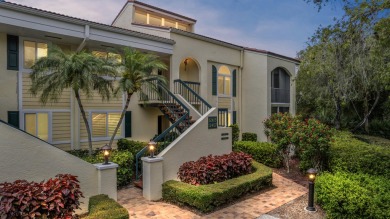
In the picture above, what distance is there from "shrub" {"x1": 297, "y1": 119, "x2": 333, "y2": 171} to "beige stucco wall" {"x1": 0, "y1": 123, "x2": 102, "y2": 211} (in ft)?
27.5

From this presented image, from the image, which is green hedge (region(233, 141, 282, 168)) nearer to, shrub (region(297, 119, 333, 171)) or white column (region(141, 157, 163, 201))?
shrub (region(297, 119, 333, 171))

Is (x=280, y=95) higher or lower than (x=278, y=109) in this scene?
higher

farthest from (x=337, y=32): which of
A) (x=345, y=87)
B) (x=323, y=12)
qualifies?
(x=345, y=87)

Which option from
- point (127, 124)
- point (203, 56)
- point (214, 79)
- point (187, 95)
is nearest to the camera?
point (127, 124)

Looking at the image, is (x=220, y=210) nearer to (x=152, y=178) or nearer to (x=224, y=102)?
(x=152, y=178)

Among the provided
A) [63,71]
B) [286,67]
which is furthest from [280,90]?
[63,71]

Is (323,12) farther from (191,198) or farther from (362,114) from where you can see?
(362,114)

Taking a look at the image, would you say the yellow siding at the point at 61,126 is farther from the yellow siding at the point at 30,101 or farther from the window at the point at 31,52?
the window at the point at 31,52

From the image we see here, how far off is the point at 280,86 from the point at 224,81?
471 centimetres

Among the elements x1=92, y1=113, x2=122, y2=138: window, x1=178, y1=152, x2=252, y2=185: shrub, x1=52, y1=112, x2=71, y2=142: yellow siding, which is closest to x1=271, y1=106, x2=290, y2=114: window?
x1=178, y1=152, x2=252, y2=185: shrub

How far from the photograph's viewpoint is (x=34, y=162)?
245 inches

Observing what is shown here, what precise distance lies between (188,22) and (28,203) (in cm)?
1845

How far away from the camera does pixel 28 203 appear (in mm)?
4812

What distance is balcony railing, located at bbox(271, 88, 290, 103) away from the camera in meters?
17.7
